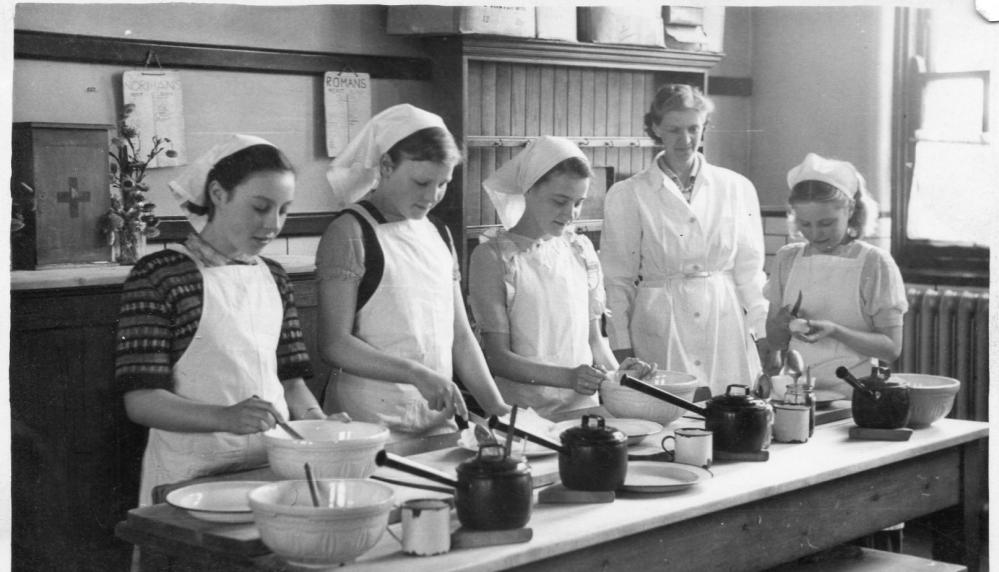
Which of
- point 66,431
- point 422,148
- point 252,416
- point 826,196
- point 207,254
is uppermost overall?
point 422,148

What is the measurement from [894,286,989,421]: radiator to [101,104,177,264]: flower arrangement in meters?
3.10

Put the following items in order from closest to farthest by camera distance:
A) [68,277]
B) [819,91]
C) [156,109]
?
1. [68,277]
2. [156,109]
3. [819,91]

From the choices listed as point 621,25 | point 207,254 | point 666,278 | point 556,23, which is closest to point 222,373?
point 207,254

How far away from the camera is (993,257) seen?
101 inches

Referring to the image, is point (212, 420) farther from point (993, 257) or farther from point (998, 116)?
point (998, 116)

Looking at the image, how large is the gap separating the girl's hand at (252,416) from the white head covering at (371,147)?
73cm

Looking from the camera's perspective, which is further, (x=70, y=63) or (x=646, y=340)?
(x=646, y=340)

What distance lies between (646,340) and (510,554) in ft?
7.04

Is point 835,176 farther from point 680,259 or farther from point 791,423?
point 791,423

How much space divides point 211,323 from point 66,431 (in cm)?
103

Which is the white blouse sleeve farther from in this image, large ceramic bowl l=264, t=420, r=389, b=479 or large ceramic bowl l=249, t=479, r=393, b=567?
large ceramic bowl l=249, t=479, r=393, b=567

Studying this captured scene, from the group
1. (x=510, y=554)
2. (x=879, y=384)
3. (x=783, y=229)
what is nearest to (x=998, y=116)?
(x=879, y=384)

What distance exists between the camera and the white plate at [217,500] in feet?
6.18

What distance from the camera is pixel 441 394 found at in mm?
2471
